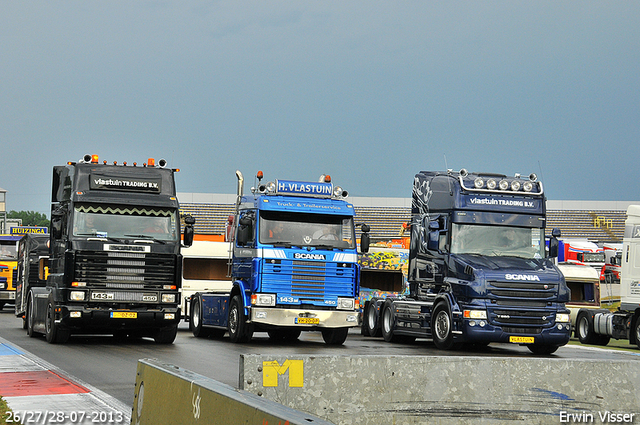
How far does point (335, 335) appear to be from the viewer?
19.9m

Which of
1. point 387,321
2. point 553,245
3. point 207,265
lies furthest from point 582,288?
point 207,265

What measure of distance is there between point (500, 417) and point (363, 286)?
73.0 feet

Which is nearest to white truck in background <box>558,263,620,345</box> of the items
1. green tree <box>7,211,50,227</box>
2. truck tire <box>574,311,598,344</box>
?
truck tire <box>574,311,598,344</box>

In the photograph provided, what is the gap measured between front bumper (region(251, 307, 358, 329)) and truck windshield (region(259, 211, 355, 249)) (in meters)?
1.51

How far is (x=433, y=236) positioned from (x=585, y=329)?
8.40 meters

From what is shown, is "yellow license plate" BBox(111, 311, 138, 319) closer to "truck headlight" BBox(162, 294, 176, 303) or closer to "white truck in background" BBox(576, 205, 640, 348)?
"truck headlight" BBox(162, 294, 176, 303)

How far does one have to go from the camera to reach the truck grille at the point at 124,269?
1744 cm

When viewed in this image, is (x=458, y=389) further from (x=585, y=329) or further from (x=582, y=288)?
(x=582, y=288)

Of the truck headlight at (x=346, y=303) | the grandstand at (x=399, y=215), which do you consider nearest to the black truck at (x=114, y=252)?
the truck headlight at (x=346, y=303)

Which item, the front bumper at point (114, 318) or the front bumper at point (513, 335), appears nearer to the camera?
the front bumper at point (114, 318)

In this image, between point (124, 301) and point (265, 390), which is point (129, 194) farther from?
point (265, 390)

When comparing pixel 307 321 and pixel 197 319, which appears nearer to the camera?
pixel 307 321

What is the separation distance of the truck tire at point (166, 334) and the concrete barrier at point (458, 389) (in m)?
12.8

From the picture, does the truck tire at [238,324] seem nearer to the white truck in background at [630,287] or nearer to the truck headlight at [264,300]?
the truck headlight at [264,300]
